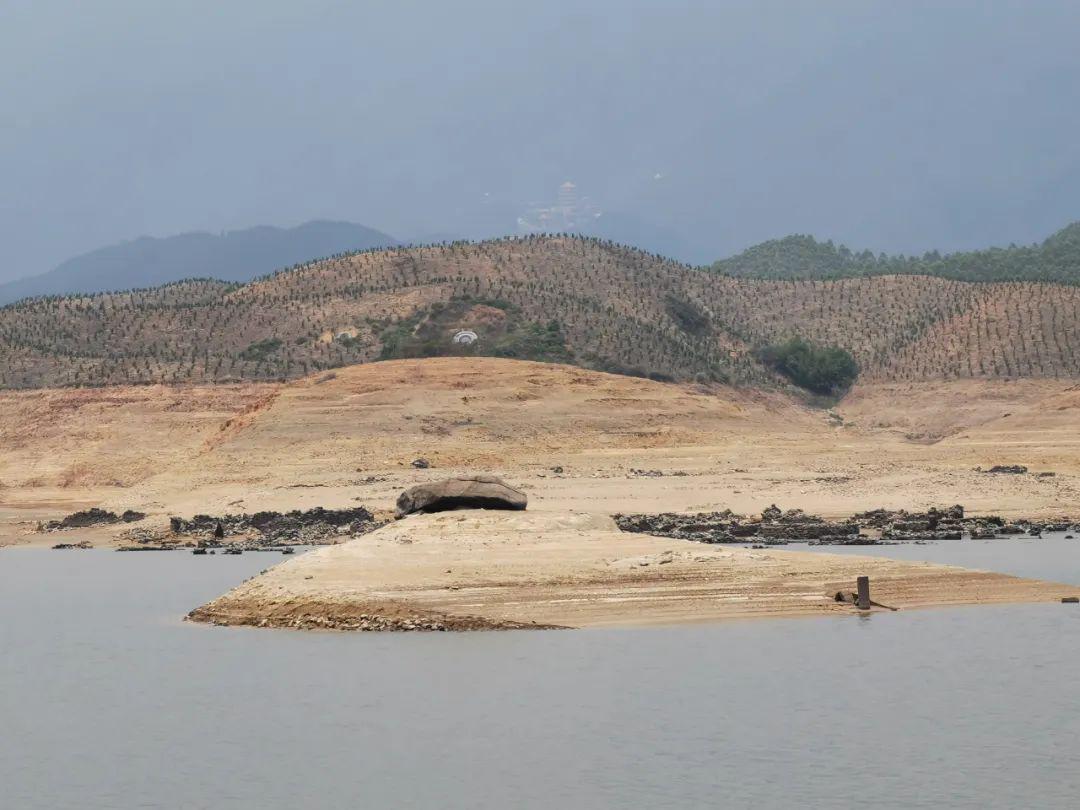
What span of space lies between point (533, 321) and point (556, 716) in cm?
8275

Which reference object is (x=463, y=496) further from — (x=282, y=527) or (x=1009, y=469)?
(x=1009, y=469)

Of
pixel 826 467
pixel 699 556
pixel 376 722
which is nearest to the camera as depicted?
pixel 376 722

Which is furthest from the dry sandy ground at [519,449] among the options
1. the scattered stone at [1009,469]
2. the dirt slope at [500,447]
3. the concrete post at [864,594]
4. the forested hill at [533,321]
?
the forested hill at [533,321]

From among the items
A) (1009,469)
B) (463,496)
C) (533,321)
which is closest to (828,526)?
(463,496)

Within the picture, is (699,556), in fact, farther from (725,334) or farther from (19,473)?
(725,334)

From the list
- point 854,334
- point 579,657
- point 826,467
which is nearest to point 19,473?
point 826,467

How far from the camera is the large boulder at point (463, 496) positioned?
40969 millimetres

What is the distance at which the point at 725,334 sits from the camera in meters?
128

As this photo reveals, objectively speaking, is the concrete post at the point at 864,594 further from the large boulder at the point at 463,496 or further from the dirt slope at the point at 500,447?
the dirt slope at the point at 500,447

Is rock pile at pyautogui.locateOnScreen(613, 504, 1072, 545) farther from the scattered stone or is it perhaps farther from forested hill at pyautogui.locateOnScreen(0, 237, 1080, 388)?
forested hill at pyautogui.locateOnScreen(0, 237, 1080, 388)

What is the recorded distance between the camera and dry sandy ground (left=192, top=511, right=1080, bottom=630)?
32.2 m

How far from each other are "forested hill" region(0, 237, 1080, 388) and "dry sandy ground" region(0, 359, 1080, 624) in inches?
304

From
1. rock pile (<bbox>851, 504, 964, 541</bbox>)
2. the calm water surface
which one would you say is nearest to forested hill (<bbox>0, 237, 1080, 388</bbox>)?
rock pile (<bbox>851, 504, 964, 541</bbox>)

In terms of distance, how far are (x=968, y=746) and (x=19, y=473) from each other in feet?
205
